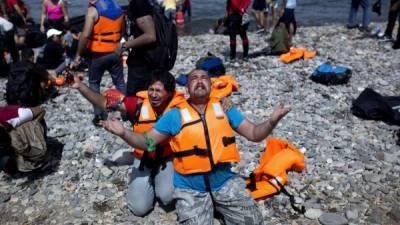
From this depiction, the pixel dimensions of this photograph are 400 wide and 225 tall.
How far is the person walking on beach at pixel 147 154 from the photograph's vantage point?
4520mm

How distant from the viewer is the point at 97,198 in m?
5.11

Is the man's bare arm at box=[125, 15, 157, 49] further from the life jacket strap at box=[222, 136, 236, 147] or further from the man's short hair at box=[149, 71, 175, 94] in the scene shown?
the life jacket strap at box=[222, 136, 236, 147]

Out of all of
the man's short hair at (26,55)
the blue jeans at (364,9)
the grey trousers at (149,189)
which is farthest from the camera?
the blue jeans at (364,9)

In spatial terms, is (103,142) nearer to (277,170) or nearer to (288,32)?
(277,170)

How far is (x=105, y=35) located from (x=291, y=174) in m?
3.42

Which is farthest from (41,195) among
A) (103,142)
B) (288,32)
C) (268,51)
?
(288,32)

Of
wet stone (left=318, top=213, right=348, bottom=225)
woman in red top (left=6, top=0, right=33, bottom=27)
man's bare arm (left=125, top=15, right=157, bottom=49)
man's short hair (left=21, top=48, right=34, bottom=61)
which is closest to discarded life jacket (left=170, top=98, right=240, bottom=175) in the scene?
wet stone (left=318, top=213, right=348, bottom=225)

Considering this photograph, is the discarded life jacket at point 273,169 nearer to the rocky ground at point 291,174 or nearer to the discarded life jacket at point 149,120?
the rocky ground at point 291,174

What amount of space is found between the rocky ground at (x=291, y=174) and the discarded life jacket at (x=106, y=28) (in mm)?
1524

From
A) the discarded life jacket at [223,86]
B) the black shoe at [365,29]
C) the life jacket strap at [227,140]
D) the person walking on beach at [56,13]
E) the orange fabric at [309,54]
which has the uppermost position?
the person walking on beach at [56,13]

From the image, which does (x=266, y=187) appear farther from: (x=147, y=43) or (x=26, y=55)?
(x=26, y=55)

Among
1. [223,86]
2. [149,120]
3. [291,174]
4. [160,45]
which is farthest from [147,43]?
[223,86]

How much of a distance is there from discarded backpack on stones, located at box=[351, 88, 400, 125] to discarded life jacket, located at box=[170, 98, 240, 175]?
391cm

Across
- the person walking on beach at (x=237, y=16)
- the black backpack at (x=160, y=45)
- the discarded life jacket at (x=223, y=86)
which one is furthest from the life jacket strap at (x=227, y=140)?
the person walking on beach at (x=237, y=16)
